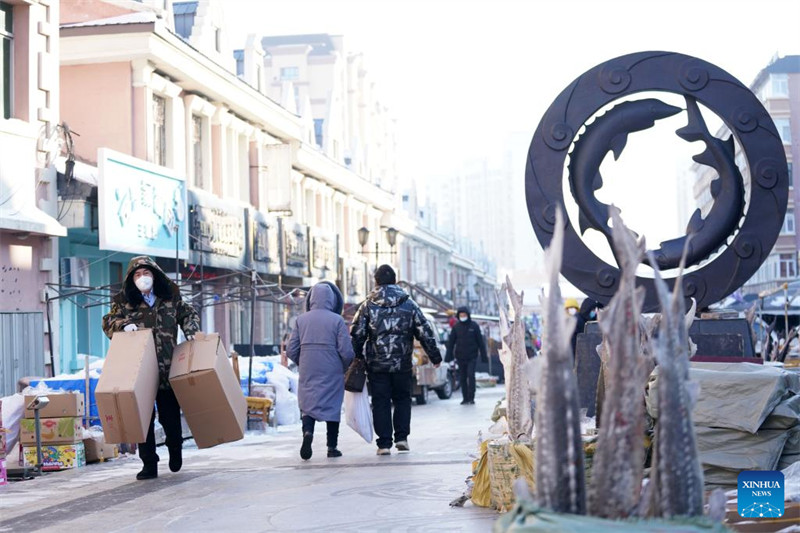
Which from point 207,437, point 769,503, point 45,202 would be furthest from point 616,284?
point 45,202

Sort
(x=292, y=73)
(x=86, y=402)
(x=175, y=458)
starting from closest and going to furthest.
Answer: (x=175, y=458) < (x=86, y=402) < (x=292, y=73)

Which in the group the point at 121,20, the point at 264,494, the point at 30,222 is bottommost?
the point at 264,494

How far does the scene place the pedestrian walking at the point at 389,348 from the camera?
41.4 ft

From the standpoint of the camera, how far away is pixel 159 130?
2647 cm

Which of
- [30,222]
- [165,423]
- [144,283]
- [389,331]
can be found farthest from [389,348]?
[30,222]

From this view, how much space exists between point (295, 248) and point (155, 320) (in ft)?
81.8

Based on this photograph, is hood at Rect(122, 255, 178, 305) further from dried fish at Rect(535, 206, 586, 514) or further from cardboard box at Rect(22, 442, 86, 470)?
dried fish at Rect(535, 206, 586, 514)

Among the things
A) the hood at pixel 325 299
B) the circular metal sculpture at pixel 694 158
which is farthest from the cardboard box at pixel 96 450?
the circular metal sculpture at pixel 694 158

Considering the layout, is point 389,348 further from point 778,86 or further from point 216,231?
point 778,86

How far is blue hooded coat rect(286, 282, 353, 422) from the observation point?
12516mm

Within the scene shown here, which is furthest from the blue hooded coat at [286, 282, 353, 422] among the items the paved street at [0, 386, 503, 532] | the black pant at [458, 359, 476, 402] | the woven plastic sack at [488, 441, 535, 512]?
the black pant at [458, 359, 476, 402]

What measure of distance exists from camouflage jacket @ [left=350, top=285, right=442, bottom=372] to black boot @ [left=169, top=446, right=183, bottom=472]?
91.3 inches

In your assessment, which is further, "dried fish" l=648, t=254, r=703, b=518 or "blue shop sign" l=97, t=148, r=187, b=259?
"blue shop sign" l=97, t=148, r=187, b=259

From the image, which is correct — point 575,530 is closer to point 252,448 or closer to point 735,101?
point 735,101
